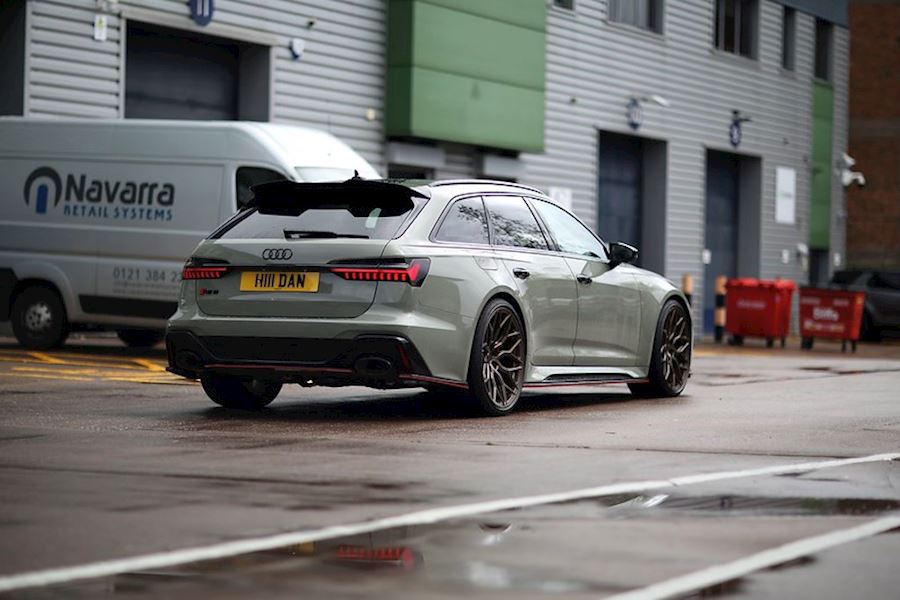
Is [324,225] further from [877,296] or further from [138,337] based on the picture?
[877,296]

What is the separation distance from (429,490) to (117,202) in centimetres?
1133

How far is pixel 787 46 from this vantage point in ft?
137

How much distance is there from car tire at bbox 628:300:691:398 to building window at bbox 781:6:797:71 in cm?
2841

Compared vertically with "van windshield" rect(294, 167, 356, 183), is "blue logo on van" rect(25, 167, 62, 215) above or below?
below

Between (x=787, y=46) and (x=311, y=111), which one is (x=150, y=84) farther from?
(x=787, y=46)

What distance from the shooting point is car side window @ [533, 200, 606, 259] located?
13023 mm

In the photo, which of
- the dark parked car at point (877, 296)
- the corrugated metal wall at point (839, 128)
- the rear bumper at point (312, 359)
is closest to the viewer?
the rear bumper at point (312, 359)

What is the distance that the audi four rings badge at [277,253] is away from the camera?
1122cm

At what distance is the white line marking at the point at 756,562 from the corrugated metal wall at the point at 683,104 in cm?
2476

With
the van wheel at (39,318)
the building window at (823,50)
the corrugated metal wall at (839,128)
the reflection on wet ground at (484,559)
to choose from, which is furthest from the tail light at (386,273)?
the corrugated metal wall at (839,128)

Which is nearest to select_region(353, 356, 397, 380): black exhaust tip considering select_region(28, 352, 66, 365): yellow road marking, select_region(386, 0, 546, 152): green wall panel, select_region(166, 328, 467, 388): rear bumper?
select_region(166, 328, 467, 388): rear bumper

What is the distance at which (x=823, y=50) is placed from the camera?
44031mm

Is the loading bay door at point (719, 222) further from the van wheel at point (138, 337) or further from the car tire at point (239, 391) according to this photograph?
the car tire at point (239, 391)

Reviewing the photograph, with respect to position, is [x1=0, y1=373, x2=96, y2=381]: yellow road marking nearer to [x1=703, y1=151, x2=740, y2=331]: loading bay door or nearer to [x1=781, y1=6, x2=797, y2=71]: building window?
[x1=703, y1=151, x2=740, y2=331]: loading bay door
